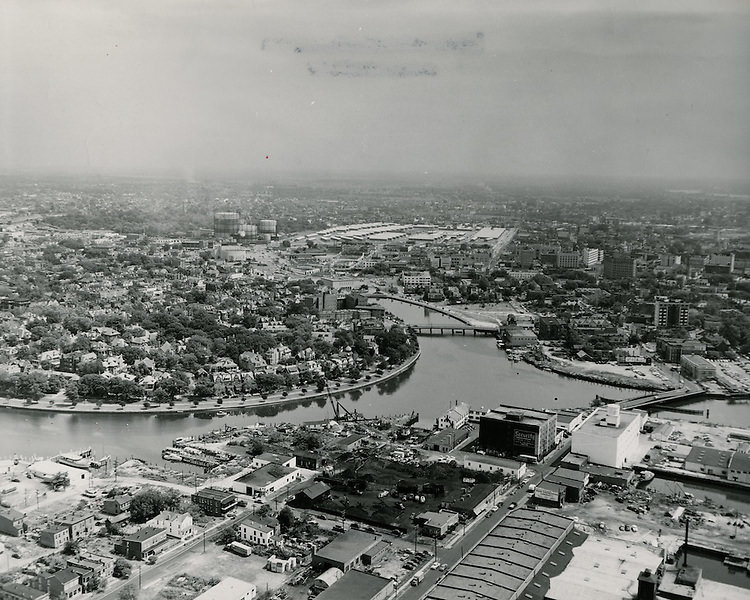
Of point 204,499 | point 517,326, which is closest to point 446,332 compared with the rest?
point 517,326

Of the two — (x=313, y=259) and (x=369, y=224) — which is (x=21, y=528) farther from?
(x=369, y=224)

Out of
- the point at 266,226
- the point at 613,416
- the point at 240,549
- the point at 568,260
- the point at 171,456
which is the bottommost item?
the point at 171,456

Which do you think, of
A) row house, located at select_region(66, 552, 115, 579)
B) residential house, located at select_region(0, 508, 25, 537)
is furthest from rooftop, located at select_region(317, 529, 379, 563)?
residential house, located at select_region(0, 508, 25, 537)

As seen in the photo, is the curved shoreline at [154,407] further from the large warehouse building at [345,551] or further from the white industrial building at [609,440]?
the large warehouse building at [345,551]

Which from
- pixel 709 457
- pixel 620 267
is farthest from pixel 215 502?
pixel 620 267

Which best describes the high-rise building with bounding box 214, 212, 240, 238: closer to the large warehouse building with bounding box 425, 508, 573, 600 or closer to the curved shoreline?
the curved shoreline

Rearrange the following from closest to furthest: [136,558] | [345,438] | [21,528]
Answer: [136,558]
[21,528]
[345,438]

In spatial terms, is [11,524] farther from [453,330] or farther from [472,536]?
[453,330]

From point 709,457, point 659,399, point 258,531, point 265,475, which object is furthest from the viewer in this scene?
point 659,399
